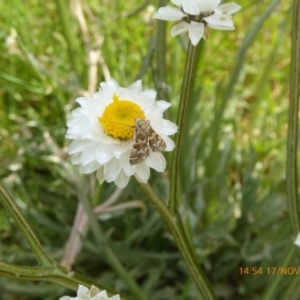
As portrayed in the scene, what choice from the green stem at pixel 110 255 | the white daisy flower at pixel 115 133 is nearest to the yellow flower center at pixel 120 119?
the white daisy flower at pixel 115 133

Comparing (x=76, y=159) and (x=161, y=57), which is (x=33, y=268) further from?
(x=161, y=57)

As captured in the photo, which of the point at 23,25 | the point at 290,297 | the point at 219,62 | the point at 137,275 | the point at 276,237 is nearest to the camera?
the point at 290,297

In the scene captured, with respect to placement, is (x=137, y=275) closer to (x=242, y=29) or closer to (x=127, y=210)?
(x=127, y=210)

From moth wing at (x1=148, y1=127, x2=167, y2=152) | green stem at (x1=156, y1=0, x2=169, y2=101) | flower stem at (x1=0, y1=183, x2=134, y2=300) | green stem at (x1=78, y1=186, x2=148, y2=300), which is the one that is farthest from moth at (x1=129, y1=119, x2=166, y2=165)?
green stem at (x1=78, y1=186, x2=148, y2=300)

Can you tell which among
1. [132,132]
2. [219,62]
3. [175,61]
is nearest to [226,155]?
[175,61]

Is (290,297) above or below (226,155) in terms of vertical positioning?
below

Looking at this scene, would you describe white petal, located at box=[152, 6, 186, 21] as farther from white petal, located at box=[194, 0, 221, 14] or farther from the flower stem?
the flower stem

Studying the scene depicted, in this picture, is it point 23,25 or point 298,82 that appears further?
point 23,25

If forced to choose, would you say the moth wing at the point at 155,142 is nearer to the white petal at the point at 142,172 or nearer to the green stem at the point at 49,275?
the white petal at the point at 142,172
